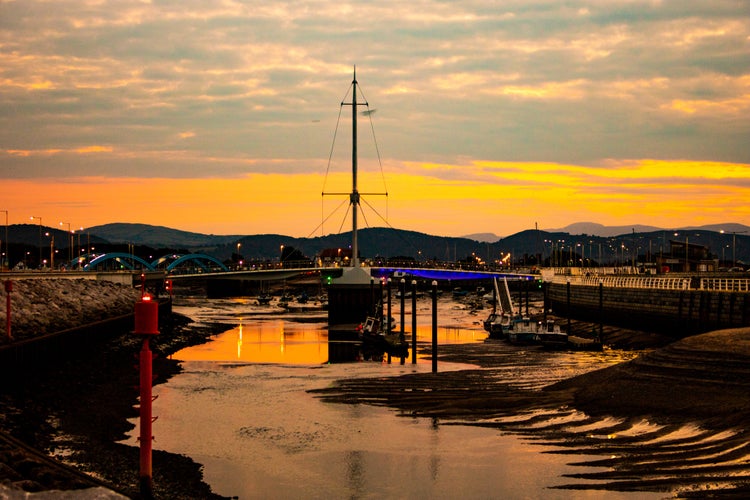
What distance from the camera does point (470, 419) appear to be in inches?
1164

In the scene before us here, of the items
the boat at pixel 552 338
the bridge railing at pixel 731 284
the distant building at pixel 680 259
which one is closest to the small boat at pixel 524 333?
the boat at pixel 552 338

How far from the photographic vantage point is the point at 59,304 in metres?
65.1

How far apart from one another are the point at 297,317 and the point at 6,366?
3227 inches

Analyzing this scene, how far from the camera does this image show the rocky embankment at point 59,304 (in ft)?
165

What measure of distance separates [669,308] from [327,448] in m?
41.2

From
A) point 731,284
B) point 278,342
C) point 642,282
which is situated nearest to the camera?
Result: point 731,284

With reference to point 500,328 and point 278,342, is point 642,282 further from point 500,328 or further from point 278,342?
point 278,342

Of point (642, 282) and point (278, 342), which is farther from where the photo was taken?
point (642, 282)

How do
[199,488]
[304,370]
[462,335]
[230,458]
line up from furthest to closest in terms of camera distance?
Result: [462,335] → [304,370] → [230,458] → [199,488]

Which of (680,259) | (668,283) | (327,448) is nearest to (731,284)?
(668,283)

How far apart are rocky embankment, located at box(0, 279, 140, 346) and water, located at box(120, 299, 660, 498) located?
11.7 meters

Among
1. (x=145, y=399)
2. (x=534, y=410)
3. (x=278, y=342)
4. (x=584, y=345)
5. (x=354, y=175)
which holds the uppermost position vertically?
(x=354, y=175)

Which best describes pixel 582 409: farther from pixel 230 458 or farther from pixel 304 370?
pixel 304 370

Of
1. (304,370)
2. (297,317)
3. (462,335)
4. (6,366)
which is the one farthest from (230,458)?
(297,317)
